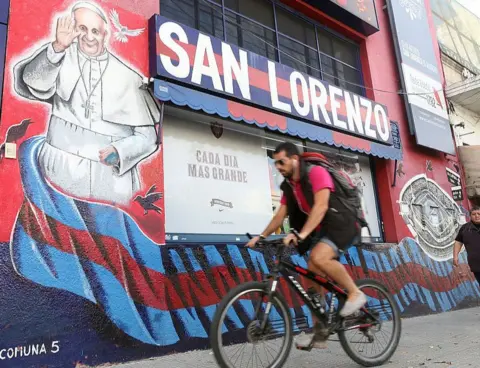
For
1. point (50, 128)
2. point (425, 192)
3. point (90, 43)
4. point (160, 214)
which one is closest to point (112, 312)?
point (160, 214)

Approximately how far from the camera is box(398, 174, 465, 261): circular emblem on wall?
26.9ft

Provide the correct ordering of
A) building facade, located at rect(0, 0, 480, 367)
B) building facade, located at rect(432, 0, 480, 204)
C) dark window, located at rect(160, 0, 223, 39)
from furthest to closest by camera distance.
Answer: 1. building facade, located at rect(432, 0, 480, 204)
2. dark window, located at rect(160, 0, 223, 39)
3. building facade, located at rect(0, 0, 480, 367)

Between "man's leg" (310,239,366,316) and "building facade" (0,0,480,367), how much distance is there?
743 millimetres

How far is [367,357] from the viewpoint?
3504mm

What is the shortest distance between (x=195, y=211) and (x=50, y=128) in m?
2.03

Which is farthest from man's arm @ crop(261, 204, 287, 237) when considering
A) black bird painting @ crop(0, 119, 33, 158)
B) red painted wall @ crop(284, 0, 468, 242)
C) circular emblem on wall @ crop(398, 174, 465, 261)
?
circular emblem on wall @ crop(398, 174, 465, 261)

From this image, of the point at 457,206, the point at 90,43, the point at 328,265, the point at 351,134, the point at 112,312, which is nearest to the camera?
the point at 328,265

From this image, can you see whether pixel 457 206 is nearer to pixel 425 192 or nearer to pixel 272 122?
pixel 425 192

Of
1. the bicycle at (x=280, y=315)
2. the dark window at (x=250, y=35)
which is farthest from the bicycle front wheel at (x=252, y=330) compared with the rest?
the dark window at (x=250, y=35)

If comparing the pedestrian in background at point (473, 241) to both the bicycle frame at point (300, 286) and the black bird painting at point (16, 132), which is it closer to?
the bicycle frame at point (300, 286)

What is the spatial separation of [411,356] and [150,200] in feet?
10.1

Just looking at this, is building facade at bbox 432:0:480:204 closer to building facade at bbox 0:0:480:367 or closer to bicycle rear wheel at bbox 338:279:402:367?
building facade at bbox 0:0:480:367

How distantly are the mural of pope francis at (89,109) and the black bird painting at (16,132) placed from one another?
0.22 metres

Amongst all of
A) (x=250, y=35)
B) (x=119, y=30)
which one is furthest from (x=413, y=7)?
(x=119, y=30)
